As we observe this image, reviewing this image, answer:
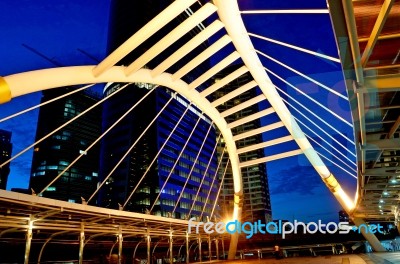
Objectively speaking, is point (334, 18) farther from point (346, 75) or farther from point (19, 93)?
point (19, 93)

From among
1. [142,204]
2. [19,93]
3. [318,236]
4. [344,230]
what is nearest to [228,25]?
[19,93]

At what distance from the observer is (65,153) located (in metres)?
145

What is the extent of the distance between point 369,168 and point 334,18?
1311cm

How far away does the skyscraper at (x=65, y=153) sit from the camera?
138 m

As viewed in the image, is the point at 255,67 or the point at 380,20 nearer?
the point at 380,20

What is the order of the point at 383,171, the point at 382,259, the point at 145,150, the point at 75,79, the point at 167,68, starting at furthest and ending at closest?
1. the point at 145,150
2. the point at 382,259
3. the point at 383,171
4. the point at 167,68
5. the point at 75,79

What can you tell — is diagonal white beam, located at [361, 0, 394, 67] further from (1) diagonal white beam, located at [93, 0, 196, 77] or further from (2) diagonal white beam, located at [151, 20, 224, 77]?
(2) diagonal white beam, located at [151, 20, 224, 77]

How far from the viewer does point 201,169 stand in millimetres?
131000

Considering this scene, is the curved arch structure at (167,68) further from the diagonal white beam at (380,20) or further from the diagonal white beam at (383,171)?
the diagonal white beam at (380,20)

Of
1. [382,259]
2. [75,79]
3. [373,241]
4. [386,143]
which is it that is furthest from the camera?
[373,241]

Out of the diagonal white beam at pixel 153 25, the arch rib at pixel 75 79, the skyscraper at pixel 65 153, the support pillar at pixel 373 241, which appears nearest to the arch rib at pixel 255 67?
the diagonal white beam at pixel 153 25

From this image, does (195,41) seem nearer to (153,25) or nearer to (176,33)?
(176,33)

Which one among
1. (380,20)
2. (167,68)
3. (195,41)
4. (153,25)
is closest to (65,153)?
(167,68)

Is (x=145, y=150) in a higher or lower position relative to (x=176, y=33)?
higher
